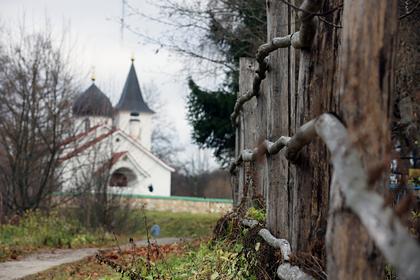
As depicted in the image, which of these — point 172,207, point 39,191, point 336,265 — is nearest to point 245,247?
point 336,265

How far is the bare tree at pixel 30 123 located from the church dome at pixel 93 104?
1308 mm

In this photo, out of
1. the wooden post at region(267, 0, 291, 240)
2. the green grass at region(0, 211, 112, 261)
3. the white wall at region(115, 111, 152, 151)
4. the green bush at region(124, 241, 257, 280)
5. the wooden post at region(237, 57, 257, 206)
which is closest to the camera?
the wooden post at region(267, 0, 291, 240)

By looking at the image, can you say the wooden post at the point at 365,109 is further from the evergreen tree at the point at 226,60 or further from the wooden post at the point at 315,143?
the evergreen tree at the point at 226,60

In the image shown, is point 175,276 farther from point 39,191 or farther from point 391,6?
point 39,191

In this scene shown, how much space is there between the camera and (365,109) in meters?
2.18

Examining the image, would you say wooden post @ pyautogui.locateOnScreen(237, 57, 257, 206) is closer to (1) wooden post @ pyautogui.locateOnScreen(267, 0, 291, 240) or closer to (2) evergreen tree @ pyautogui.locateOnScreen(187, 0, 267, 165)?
(1) wooden post @ pyautogui.locateOnScreen(267, 0, 291, 240)

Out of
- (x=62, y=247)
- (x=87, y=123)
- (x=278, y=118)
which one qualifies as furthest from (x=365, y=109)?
(x=87, y=123)

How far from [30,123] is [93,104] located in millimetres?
3392

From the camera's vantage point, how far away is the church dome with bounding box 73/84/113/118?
2091 cm

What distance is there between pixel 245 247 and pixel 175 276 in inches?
27.2

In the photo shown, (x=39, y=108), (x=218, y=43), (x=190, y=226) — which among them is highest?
(x=218, y=43)

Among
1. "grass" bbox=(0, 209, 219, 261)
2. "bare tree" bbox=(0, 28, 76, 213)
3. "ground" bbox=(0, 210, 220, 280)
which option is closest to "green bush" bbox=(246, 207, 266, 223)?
"ground" bbox=(0, 210, 220, 280)

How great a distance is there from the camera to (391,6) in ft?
7.17

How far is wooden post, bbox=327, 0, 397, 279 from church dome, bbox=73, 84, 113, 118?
18.8m
